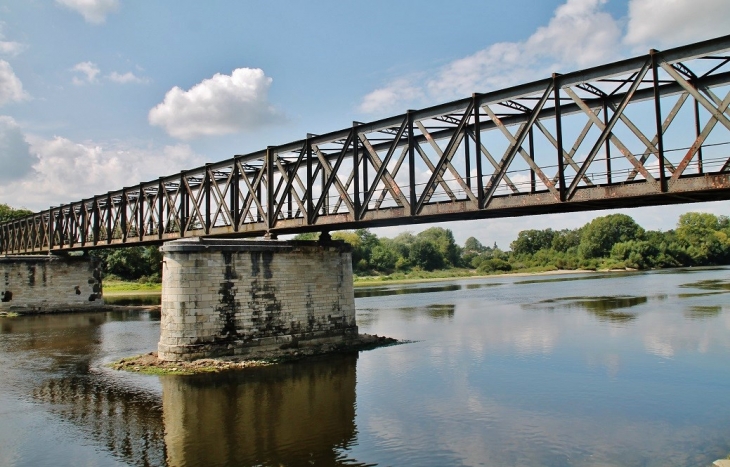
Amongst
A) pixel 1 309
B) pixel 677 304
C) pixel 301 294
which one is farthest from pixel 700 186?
pixel 1 309

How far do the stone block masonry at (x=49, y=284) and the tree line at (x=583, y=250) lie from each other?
67.9 meters

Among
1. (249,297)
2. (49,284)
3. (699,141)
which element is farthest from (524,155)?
(49,284)

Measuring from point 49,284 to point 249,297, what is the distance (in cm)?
4011

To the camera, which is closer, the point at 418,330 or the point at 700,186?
the point at 700,186

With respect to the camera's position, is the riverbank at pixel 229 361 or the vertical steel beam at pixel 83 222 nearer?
the riverbank at pixel 229 361

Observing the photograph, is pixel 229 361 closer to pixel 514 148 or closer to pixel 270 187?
pixel 270 187

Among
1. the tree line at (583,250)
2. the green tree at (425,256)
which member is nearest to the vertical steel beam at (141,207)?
the tree line at (583,250)

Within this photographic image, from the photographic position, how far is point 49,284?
56.7 metres

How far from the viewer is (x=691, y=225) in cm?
15600

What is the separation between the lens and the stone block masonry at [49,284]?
54719mm

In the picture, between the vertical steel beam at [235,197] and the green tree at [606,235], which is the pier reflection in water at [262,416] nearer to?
the vertical steel beam at [235,197]

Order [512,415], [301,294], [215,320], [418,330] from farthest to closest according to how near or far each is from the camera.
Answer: [418,330] → [301,294] → [215,320] → [512,415]

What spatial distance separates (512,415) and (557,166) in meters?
8.03

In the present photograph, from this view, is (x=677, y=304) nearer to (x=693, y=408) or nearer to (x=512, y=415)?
(x=693, y=408)
